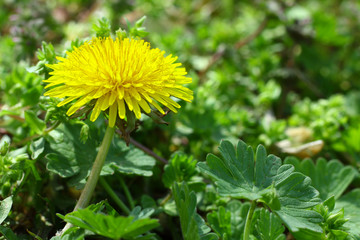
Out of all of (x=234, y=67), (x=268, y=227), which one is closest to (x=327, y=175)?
(x=268, y=227)

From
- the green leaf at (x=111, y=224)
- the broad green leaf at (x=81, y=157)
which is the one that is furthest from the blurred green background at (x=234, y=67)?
the green leaf at (x=111, y=224)

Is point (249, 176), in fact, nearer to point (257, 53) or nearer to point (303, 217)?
point (303, 217)

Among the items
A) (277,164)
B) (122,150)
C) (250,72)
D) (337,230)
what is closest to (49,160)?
(122,150)

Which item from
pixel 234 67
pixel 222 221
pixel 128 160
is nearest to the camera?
pixel 222 221

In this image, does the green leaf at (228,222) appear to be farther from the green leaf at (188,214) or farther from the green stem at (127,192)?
the green stem at (127,192)

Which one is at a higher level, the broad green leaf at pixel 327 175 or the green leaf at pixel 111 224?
the broad green leaf at pixel 327 175

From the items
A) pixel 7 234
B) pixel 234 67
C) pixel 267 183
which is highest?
pixel 234 67

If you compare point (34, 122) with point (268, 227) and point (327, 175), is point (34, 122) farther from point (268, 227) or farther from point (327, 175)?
point (327, 175)
